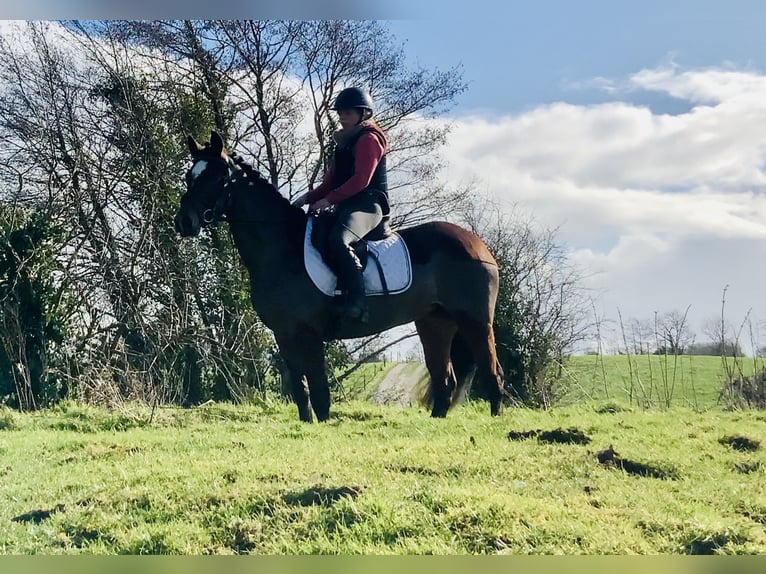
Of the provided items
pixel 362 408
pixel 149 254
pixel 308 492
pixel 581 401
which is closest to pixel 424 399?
pixel 362 408

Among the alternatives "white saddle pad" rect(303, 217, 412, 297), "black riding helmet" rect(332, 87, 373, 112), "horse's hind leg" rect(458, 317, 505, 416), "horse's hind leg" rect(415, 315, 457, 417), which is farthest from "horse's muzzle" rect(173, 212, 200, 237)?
"horse's hind leg" rect(458, 317, 505, 416)

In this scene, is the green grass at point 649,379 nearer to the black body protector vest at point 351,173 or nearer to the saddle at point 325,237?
the saddle at point 325,237

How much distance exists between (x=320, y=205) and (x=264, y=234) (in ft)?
1.25

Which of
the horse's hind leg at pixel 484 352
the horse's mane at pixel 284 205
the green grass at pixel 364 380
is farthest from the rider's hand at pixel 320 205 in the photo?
the green grass at pixel 364 380

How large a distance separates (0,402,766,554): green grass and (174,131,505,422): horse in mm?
274

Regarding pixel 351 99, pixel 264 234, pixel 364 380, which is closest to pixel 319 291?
pixel 264 234

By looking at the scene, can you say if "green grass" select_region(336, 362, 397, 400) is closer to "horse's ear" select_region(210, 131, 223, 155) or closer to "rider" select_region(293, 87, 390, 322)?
"rider" select_region(293, 87, 390, 322)

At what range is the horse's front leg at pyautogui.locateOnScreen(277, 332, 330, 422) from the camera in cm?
430

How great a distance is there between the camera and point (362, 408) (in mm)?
5000

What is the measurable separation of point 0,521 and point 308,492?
1495 mm

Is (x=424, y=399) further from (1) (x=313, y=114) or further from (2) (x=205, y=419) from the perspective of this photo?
(1) (x=313, y=114)

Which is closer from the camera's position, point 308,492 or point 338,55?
point 308,492

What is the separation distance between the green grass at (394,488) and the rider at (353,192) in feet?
2.98

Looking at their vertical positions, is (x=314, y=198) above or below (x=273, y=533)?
above
